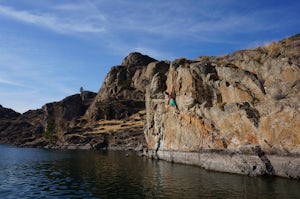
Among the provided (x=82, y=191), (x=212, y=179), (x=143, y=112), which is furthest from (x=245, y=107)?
(x=143, y=112)

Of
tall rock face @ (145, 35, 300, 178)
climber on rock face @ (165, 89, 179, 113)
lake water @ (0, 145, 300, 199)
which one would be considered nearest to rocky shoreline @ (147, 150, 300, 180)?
tall rock face @ (145, 35, 300, 178)

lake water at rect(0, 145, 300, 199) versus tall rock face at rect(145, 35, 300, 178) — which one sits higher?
tall rock face at rect(145, 35, 300, 178)

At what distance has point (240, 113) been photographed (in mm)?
48844

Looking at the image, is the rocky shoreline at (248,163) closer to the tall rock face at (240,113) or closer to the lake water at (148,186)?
the tall rock face at (240,113)

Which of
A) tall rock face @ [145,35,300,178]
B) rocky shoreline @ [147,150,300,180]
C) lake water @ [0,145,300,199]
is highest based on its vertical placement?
tall rock face @ [145,35,300,178]

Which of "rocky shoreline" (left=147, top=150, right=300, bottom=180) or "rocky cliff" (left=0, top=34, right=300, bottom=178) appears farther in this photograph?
"rocky cliff" (left=0, top=34, right=300, bottom=178)

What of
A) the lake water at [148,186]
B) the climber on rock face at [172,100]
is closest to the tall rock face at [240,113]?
the climber on rock face at [172,100]

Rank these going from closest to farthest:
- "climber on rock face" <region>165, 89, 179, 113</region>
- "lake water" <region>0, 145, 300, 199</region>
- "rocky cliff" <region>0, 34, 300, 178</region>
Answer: "lake water" <region>0, 145, 300, 199</region> → "rocky cliff" <region>0, 34, 300, 178</region> → "climber on rock face" <region>165, 89, 179, 113</region>

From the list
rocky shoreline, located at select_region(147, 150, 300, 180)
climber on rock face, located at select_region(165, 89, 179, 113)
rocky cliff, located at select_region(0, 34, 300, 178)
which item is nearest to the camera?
rocky shoreline, located at select_region(147, 150, 300, 180)

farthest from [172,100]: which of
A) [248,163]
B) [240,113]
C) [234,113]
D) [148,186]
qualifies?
[148,186]

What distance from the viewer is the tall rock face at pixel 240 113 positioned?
136 ft

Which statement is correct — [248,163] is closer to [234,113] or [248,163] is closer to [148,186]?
[234,113]

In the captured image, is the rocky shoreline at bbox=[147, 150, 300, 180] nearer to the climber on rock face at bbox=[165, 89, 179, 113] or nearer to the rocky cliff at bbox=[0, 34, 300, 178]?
the rocky cliff at bbox=[0, 34, 300, 178]

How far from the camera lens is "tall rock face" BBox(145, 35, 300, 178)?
136 ft
